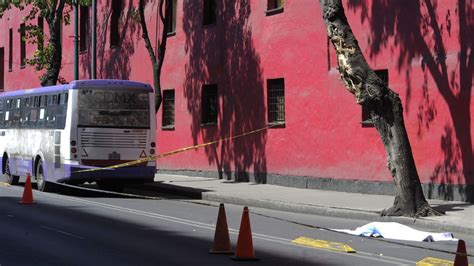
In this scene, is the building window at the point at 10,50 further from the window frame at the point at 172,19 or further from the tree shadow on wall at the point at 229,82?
the tree shadow on wall at the point at 229,82

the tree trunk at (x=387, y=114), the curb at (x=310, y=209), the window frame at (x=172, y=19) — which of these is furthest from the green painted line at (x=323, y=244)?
the window frame at (x=172, y=19)

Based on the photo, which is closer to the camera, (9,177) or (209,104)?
(9,177)

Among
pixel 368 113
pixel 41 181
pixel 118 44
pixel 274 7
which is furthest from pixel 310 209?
pixel 118 44

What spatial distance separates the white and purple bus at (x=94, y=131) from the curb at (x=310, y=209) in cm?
148

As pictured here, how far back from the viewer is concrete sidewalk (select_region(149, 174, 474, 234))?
43.2 ft

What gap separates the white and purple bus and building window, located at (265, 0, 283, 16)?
4.96 m

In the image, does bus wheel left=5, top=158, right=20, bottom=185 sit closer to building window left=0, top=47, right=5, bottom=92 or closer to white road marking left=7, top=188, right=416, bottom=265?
white road marking left=7, top=188, right=416, bottom=265

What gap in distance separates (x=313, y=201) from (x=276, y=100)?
570 cm

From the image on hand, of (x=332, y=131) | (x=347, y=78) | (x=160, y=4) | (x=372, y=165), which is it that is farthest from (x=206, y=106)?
(x=347, y=78)

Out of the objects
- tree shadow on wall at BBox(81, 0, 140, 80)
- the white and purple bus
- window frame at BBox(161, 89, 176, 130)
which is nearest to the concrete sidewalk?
the white and purple bus

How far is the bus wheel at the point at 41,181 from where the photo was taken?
19.0 m

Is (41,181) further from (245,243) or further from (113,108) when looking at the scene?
(245,243)

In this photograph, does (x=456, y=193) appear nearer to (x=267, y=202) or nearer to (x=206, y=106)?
(x=267, y=202)

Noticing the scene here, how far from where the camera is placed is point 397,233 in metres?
11.6
